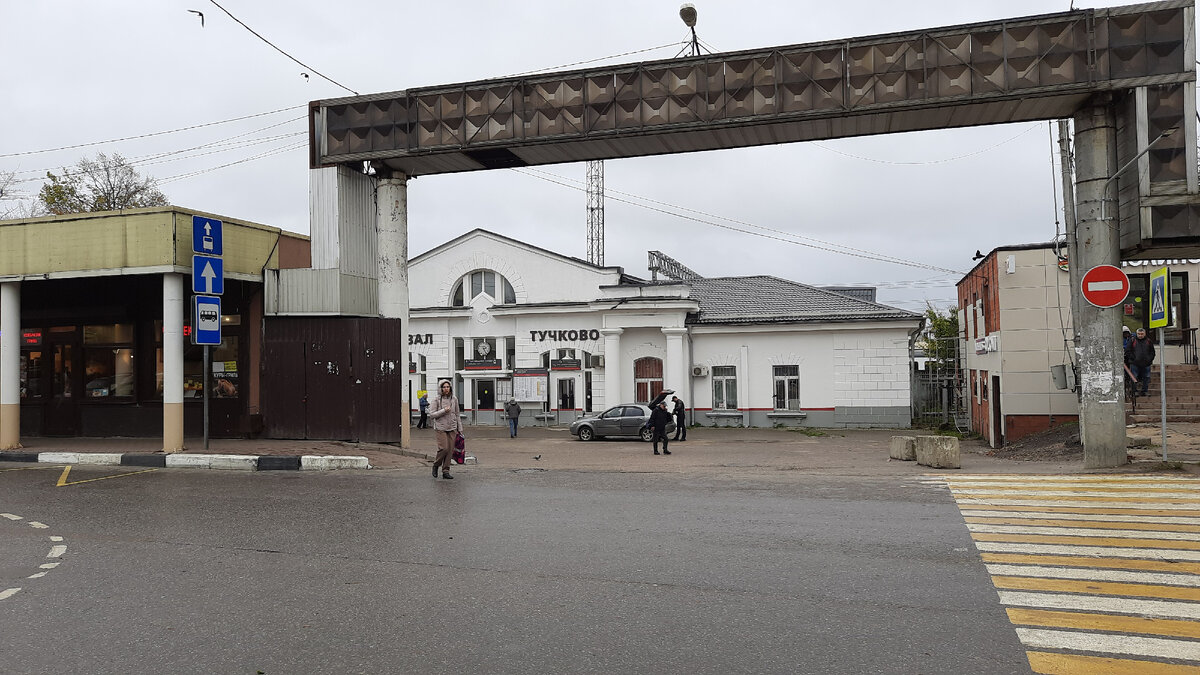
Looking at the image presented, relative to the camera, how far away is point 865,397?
3247 centimetres

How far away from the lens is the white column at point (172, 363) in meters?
16.1

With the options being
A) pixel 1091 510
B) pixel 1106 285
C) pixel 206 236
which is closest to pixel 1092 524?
pixel 1091 510

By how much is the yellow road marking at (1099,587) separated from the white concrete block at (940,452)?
830 cm

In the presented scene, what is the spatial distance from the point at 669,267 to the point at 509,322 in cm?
1108

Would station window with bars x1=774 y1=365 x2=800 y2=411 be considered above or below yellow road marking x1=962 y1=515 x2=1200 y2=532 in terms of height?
above

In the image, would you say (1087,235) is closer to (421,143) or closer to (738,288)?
(421,143)

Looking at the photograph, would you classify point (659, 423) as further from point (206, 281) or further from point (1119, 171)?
point (1119, 171)

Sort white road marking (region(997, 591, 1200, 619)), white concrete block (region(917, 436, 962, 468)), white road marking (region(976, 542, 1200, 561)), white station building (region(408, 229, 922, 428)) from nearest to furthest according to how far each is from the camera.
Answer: white road marking (region(997, 591, 1200, 619)), white road marking (region(976, 542, 1200, 561)), white concrete block (region(917, 436, 962, 468)), white station building (region(408, 229, 922, 428))

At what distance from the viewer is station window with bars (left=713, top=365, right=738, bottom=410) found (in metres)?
34.2

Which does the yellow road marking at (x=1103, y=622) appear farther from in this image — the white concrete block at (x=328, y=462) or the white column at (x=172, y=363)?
the white column at (x=172, y=363)

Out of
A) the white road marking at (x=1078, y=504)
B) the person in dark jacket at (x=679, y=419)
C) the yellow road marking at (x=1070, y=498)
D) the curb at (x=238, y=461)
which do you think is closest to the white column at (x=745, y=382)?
the person in dark jacket at (x=679, y=419)

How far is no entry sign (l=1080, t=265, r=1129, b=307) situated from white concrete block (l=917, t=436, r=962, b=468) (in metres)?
3.26

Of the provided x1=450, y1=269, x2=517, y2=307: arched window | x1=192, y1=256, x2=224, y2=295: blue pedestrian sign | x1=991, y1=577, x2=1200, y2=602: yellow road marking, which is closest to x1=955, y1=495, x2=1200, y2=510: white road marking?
x1=991, y1=577, x2=1200, y2=602: yellow road marking

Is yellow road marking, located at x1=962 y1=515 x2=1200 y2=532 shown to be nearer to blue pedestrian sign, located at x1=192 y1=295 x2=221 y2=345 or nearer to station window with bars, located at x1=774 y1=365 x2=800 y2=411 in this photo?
blue pedestrian sign, located at x1=192 y1=295 x2=221 y2=345
